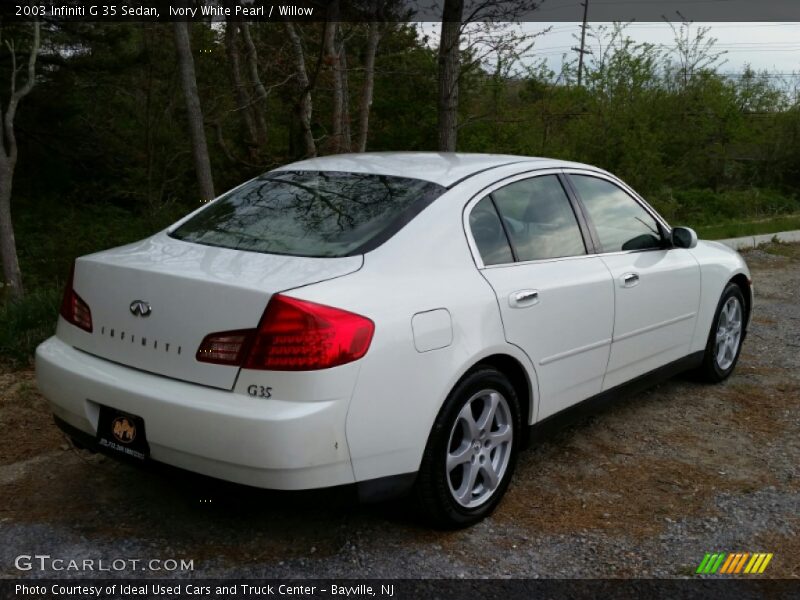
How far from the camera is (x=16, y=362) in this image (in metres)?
5.38

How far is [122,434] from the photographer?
3059 millimetres

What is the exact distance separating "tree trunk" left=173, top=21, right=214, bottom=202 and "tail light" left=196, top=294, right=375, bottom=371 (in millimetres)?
10101

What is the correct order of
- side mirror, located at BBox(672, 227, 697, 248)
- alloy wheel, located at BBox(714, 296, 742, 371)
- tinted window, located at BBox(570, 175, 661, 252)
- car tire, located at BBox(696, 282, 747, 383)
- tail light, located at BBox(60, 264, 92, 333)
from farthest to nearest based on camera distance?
alloy wheel, located at BBox(714, 296, 742, 371) → car tire, located at BBox(696, 282, 747, 383) → side mirror, located at BBox(672, 227, 697, 248) → tinted window, located at BBox(570, 175, 661, 252) → tail light, located at BBox(60, 264, 92, 333)

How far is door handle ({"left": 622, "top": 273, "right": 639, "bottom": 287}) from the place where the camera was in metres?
4.24

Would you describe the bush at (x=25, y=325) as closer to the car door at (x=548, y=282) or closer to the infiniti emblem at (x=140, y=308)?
the infiniti emblem at (x=140, y=308)

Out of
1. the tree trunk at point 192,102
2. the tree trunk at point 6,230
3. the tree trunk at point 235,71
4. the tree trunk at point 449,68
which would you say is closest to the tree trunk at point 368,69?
the tree trunk at point 235,71

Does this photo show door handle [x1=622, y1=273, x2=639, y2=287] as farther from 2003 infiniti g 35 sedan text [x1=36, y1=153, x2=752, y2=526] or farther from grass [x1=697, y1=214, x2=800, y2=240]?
grass [x1=697, y1=214, x2=800, y2=240]

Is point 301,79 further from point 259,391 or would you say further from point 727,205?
point 727,205

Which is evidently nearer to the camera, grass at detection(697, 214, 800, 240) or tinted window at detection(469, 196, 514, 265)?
tinted window at detection(469, 196, 514, 265)

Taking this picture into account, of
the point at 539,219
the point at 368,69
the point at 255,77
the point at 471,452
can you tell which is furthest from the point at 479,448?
the point at 255,77

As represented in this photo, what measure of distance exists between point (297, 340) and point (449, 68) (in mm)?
7793

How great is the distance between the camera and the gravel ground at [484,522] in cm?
313

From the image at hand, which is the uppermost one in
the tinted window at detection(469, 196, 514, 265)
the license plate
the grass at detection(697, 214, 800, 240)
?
the tinted window at detection(469, 196, 514, 265)

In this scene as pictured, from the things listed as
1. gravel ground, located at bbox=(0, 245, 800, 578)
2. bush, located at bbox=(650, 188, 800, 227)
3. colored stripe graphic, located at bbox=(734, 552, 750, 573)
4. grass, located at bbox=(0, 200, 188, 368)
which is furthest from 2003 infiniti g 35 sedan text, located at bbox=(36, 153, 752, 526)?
bush, located at bbox=(650, 188, 800, 227)
